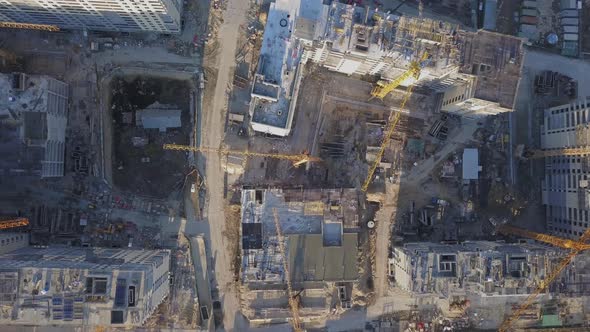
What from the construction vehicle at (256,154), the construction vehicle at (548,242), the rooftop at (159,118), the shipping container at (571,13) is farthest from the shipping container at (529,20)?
the rooftop at (159,118)

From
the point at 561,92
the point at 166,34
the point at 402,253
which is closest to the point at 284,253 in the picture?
the point at 402,253

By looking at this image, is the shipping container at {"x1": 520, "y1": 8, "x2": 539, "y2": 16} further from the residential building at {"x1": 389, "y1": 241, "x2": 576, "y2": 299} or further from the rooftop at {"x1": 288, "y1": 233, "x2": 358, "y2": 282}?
the rooftop at {"x1": 288, "y1": 233, "x2": 358, "y2": 282}

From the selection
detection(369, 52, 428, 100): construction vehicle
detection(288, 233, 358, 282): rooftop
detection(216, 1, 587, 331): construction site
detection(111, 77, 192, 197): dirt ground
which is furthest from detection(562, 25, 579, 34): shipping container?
detection(111, 77, 192, 197): dirt ground

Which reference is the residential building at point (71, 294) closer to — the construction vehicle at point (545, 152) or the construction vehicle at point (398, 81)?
the construction vehicle at point (398, 81)

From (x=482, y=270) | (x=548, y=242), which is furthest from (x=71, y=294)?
(x=548, y=242)

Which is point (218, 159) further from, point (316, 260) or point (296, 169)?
point (316, 260)
